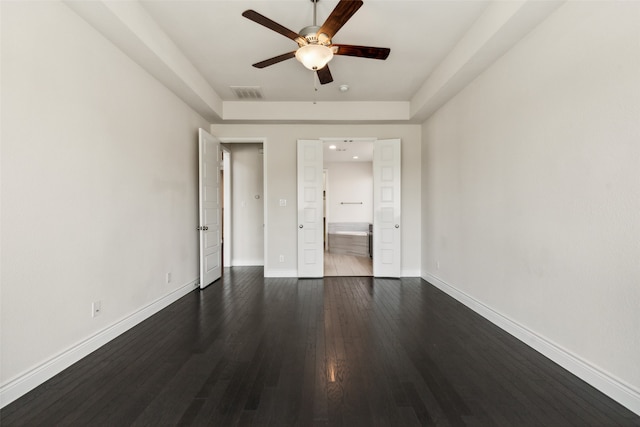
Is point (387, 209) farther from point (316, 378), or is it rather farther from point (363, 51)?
point (316, 378)

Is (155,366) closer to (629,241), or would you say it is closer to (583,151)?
(629,241)

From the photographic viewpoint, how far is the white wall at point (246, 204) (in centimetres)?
539

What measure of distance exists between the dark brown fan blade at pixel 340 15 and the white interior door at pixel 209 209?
2398mm

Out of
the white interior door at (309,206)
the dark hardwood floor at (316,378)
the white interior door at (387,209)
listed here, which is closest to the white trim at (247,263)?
the white interior door at (309,206)

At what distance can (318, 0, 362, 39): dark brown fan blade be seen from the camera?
1.77 metres

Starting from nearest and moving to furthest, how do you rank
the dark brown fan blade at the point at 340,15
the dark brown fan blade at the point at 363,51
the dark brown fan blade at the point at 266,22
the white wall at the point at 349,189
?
1. the dark brown fan blade at the point at 340,15
2. the dark brown fan blade at the point at 266,22
3. the dark brown fan blade at the point at 363,51
4. the white wall at the point at 349,189

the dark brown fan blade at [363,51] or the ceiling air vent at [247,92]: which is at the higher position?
the ceiling air vent at [247,92]

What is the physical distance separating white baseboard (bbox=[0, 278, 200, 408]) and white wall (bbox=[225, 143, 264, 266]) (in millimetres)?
2422

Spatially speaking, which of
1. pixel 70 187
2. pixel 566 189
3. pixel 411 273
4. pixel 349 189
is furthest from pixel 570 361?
pixel 349 189

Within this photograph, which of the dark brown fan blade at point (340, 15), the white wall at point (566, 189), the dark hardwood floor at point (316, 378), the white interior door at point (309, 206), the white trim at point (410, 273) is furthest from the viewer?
the white trim at point (410, 273)

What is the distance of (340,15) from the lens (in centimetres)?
190

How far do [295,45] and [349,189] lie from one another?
5416mm

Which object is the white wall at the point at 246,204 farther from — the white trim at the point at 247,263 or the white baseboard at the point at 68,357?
the white baseboard at the point at 68,357

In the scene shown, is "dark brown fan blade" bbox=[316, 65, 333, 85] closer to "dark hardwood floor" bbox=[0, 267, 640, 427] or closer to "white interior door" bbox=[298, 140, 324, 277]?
"white interior door" bbox=[298, 140, 324, 277]
